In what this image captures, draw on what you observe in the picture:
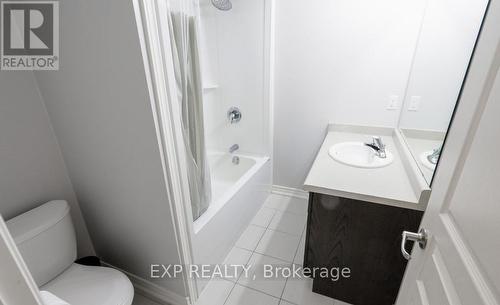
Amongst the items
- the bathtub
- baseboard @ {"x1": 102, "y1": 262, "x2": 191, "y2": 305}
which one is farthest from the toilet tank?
the bathtub

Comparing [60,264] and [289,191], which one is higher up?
[60,264]

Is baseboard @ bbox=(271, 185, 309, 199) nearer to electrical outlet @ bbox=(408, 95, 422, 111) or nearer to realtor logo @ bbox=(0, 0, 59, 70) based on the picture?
electrical outlet @ bbox=(408, 95, 422, 111)

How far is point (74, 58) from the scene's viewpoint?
3.49 ft

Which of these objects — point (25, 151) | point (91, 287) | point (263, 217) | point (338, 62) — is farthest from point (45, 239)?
point (338, 62)

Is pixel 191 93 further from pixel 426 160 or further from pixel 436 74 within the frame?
pixel 436 74

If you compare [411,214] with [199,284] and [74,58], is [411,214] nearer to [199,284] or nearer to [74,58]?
[199,284]

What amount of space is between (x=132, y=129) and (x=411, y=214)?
1.39 metres

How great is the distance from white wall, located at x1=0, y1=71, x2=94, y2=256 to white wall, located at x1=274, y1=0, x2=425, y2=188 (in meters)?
1.79

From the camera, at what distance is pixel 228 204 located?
1.74m

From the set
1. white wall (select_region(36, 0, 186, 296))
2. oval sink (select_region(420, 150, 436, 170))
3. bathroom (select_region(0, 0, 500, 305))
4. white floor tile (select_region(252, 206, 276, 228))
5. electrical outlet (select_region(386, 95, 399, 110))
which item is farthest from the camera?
white floor tile (select_region(252, 206, 276, 228))

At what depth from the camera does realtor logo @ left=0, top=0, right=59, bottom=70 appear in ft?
3.46

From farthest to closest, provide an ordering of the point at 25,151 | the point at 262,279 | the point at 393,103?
the point at 393,103, the point at 262,279, the point at 25,151

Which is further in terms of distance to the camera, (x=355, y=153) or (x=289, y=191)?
(x=289, y=191)

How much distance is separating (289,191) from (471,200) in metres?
2.12
